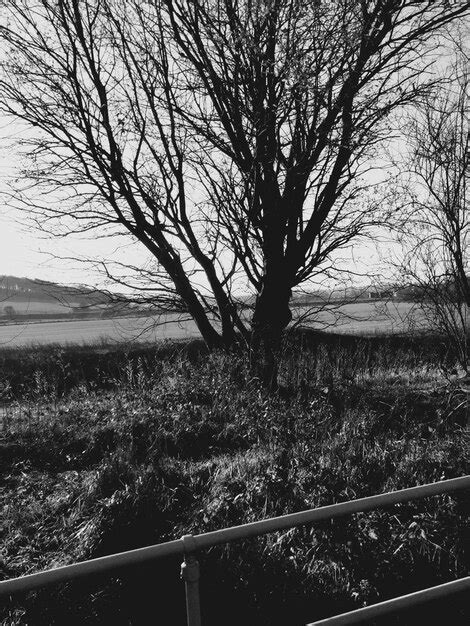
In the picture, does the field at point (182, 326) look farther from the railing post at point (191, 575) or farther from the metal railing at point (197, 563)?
the railing post at point (191, 575)

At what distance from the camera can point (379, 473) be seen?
525 cm

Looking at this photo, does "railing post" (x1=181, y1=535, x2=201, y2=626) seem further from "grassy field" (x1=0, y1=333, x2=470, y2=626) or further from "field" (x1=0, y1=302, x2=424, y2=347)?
"field" (x1=0, y1=302, x2=424, y2=347)

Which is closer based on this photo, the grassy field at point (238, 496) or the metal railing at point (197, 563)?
the metal railing at point (197, 563)

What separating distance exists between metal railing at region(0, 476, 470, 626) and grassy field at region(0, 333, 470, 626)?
2017 mm

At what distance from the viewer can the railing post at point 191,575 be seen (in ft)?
6.40

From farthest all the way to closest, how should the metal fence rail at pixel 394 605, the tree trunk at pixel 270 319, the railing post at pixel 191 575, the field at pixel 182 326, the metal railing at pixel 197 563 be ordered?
the field at pixel 182 326 → the tree trunk at pixel 270 319 → the metal fence rail at pixel 394 605 → the railing post at pixel 191 575 → the metal railing at pixel 197 563

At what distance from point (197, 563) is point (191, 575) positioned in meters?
0.05

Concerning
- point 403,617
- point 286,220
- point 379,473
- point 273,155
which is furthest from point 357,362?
point 403,617

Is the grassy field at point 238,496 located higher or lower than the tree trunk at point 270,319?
lower

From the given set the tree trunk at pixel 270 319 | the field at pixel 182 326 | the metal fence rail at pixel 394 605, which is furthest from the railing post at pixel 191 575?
the field at pixel 182 326

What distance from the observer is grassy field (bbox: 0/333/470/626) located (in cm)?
415

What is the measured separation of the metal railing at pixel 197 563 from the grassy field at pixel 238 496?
202cm

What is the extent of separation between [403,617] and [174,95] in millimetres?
8349

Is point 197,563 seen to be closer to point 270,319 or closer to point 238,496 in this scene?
point 238,496
